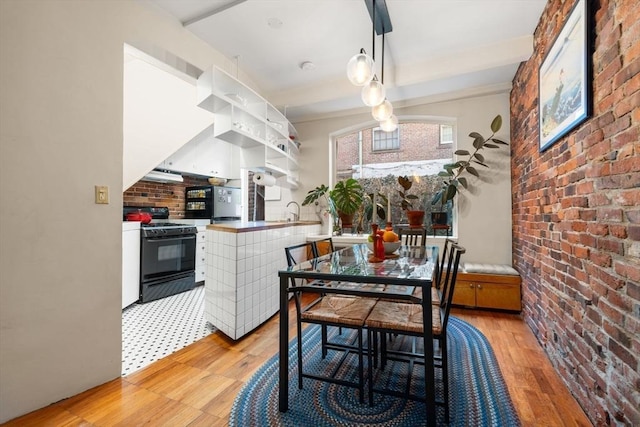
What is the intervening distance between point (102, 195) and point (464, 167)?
12.1 feet

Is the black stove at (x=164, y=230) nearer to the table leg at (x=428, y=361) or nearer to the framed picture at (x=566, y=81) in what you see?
the table leg at (x=428, y=361)

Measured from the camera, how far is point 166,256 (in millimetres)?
3775

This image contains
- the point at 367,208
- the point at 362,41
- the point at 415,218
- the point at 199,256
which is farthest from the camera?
the point at 199,256

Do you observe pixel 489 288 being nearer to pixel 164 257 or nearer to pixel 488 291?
pixel 488 291

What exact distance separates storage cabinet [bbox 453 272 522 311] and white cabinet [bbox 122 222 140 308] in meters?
3.70

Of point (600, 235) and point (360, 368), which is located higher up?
point (600, 235)

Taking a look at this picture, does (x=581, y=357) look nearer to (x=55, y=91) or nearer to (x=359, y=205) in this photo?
(x=359, y=205)

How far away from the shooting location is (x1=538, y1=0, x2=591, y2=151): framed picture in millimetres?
1612

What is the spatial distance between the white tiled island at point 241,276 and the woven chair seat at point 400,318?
48.5 inches

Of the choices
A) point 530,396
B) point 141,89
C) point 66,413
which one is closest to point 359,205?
point 530,396

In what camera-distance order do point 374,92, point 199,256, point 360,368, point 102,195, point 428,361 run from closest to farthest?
point 428,361 → point 360,368 → point 102,195 → point 374,92 → point 199,256

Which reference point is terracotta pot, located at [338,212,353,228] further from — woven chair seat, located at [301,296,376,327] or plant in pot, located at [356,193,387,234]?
woven chair seat, located at [301,296,376,327]

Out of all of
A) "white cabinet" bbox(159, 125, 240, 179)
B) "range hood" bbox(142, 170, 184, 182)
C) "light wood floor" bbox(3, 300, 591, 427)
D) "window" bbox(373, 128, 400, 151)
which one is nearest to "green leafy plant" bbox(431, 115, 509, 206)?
"window" bbox(373, 128, 400, 151)

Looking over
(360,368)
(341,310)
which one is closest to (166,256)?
(341,310)
